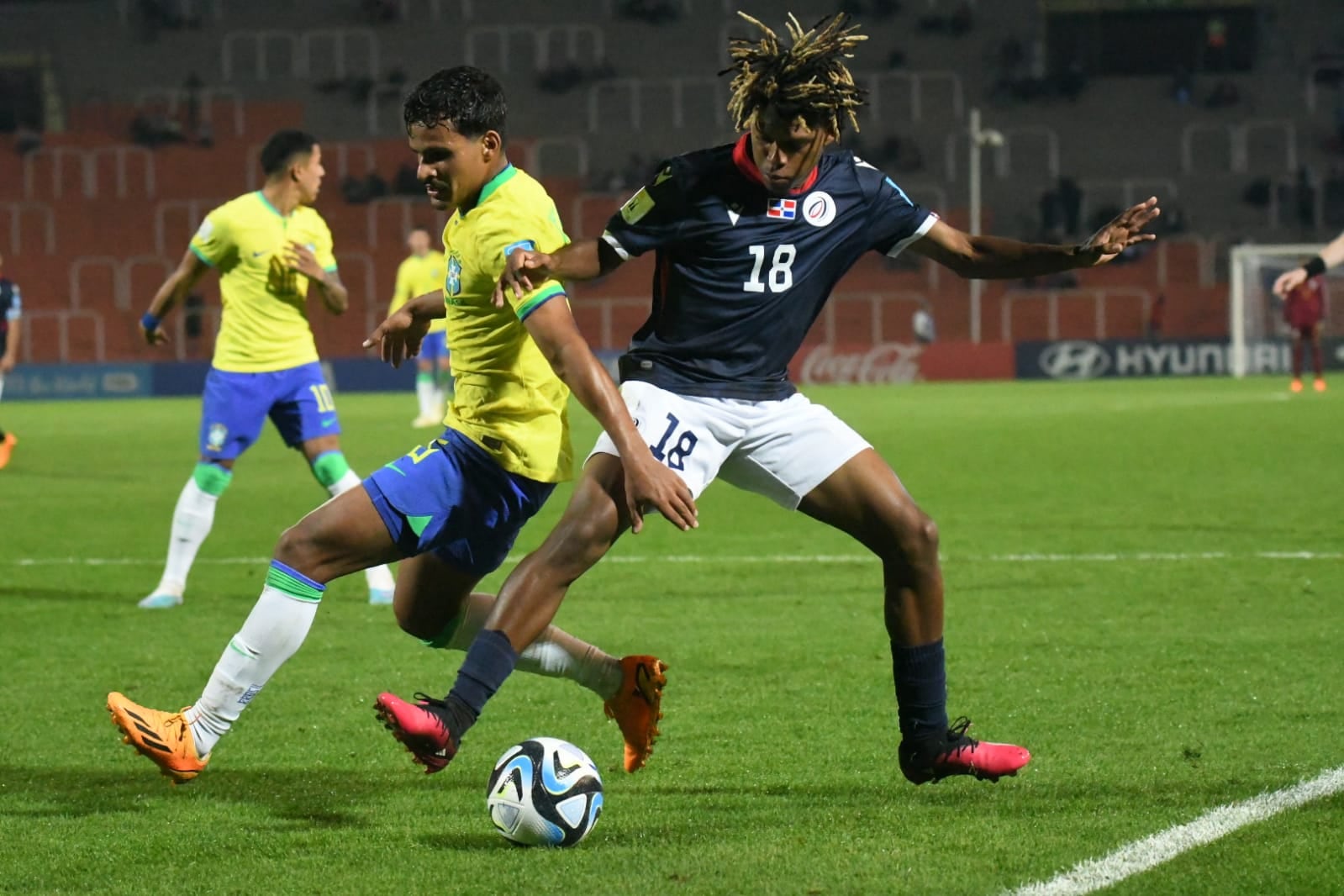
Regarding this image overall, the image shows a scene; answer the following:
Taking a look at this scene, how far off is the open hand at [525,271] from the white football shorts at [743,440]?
0.47m

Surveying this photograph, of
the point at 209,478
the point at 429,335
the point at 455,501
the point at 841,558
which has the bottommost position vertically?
the point at 429,335

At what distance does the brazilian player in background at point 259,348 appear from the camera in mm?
8875

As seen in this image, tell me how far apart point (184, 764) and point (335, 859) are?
70cm

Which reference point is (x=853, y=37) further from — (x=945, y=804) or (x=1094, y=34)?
(x=1094, y=34)

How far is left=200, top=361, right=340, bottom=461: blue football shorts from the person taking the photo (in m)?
8.86

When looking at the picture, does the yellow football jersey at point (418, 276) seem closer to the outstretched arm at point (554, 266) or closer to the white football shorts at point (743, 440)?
the white football shorts at point (743, 440)

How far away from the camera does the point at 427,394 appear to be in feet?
77.4

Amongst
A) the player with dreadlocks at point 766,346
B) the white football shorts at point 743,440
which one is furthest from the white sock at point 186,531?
the white football shorts at point 743,440

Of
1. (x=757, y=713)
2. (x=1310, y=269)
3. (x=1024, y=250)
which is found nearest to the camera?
(x=1024, y=250)

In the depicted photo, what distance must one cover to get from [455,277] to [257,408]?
415 centimetres

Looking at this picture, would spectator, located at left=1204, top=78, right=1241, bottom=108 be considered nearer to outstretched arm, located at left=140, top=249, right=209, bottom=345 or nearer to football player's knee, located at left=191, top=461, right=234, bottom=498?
outstretched arm, located at left=140, top=249, right=209, bottom=345

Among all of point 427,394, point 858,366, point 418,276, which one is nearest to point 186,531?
point 427,394

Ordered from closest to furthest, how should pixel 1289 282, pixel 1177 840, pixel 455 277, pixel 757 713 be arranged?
pixel 1177 840 → pixel 455 277 → pixel 757 713 → pixel 1289 282

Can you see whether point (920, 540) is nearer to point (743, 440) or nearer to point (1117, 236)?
point (743, 440)
